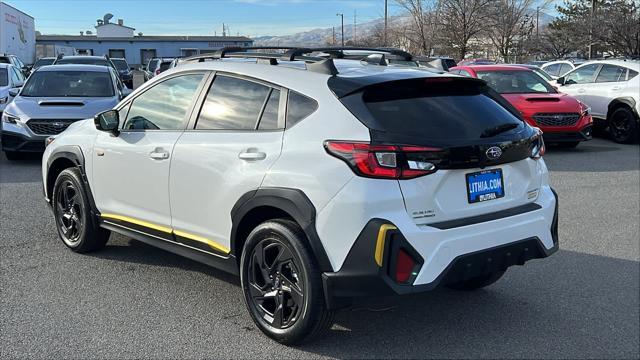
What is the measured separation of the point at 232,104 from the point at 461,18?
3264 cm

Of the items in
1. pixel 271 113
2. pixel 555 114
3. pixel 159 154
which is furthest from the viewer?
pixel 555 114

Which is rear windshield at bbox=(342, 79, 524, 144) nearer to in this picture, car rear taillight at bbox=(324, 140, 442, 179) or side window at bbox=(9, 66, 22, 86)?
car rear taillight at bbox=(324, 140, 442, 179)

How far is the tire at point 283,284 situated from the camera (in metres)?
3.50

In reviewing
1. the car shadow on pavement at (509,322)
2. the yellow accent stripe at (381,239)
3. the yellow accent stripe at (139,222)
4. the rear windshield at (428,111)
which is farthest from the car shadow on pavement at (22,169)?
the yellow accent stripe at (381,239)

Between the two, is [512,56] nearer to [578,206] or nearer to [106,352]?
[578,206]

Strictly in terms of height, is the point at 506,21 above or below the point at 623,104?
above

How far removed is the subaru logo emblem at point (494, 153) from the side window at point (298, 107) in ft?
3.41

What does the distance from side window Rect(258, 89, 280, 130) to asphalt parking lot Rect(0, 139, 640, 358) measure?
1.26 meters

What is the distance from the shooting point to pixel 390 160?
3.28 m

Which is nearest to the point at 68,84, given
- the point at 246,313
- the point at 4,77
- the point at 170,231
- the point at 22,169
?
the point at 22,169

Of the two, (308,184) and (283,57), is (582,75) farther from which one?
(308,184)

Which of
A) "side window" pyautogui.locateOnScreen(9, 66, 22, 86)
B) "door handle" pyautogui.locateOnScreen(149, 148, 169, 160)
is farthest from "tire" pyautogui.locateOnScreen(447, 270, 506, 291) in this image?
"side window" pyautogui.locateOnScreen(9, 66, 22, 86)

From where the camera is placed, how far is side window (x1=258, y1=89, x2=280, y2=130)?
12.7 ft

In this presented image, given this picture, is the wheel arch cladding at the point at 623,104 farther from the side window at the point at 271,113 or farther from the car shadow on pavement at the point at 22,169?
the car shadow on pavement at the point at 22,169
